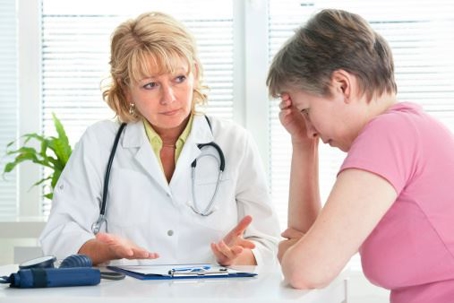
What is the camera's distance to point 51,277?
5.24 ft

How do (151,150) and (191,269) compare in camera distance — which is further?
(151,150)

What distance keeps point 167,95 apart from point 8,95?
1.83 m

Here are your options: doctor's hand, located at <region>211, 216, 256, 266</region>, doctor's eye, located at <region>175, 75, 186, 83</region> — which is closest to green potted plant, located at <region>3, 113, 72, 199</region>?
doctor's eye, located at <region>175, 75, 186, 83</region>

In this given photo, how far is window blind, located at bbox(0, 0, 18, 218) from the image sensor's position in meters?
4.00

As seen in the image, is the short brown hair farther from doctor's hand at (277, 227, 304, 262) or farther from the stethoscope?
the stethoscope

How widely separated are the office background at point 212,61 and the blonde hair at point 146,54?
1.37m

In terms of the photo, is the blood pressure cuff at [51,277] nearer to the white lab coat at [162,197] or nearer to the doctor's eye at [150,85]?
the white lab coat at [162,197]

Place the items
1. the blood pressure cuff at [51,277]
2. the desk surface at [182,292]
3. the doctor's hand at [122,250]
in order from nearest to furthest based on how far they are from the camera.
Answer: the desk surface at [182,292]
the blood pressure cuff at [51,277]
the doctor's hand at [122,250]

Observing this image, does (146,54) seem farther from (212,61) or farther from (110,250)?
(212,61)

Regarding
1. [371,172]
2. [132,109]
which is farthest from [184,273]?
[132,109]

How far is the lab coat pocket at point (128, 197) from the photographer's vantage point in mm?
2428

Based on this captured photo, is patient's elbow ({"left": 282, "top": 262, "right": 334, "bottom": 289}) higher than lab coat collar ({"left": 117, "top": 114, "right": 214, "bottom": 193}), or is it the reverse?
lab coat collar ({"left": 117, "top": 114, "right": 214, "bottom": 193})

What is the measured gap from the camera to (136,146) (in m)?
2.47

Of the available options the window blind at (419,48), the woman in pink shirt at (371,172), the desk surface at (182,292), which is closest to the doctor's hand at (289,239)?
the desk surface at (182,292)
